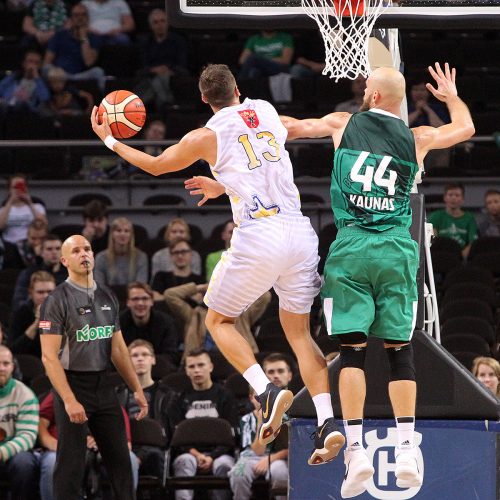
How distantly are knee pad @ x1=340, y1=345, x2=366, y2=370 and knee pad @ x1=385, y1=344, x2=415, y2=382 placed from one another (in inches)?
7.5

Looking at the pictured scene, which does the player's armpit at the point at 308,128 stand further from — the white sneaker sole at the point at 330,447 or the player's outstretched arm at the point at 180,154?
the white sneaker sole at the point at 330,447

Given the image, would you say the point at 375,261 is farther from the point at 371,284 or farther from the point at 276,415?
the point at 276,415

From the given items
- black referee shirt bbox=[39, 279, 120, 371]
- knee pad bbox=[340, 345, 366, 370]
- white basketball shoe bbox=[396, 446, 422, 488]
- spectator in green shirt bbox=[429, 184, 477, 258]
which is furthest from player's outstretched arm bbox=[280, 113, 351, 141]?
spectator in green shirt bbox=[429, 184, 477, 258]

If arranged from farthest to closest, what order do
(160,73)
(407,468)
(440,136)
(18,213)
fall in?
(160,73) → (18,213) → (440,136) → (407,468)

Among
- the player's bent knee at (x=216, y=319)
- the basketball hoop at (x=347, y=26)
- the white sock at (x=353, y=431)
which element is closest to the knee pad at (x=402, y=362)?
the white sock at (x=353, y=431)

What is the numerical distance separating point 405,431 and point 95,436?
3.69 metres

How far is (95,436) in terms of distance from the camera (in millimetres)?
10047

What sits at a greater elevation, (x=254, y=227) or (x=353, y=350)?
(x=254, y=227)

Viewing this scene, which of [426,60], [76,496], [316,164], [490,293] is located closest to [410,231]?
[76,496]

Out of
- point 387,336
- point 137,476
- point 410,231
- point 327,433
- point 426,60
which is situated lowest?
point 137,476

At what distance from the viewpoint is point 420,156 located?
24.0ft

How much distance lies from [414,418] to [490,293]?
20.4 feet

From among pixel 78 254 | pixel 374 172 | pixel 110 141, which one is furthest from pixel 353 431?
pixel 78 254

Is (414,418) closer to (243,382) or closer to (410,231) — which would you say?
(410,231)
